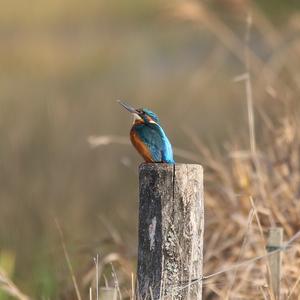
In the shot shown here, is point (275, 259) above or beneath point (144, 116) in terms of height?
beneath

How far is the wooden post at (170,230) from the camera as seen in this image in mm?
3188

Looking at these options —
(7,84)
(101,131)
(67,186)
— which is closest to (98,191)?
(67,186)

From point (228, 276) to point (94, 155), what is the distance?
395 cm

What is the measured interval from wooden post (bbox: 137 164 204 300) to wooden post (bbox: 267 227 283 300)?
512 millimetres

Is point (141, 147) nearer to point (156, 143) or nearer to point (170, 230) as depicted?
point (156, 143)

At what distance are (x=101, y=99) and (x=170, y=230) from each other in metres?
7.96

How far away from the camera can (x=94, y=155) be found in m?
8.48

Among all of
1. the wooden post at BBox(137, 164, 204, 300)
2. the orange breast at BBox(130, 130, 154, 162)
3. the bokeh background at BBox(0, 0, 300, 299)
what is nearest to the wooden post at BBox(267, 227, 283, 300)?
the wooden post at BBox(137, 164, 204, 300)

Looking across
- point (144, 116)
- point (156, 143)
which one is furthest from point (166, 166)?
point (144, 116)

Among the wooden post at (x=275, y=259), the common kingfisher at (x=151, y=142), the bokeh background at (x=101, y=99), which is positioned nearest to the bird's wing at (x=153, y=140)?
the common kingfisher at (x=151, y=142)

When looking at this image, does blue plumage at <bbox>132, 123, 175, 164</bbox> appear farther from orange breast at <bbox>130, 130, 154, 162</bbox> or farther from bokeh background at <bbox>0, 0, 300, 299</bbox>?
bokeh background at <bbox>0, 0, 300, 299</bbox>

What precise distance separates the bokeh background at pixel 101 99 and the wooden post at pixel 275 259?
1003mm

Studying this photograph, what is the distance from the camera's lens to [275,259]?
3803 mm

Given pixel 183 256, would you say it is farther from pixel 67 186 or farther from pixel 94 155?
pixel 94 155
